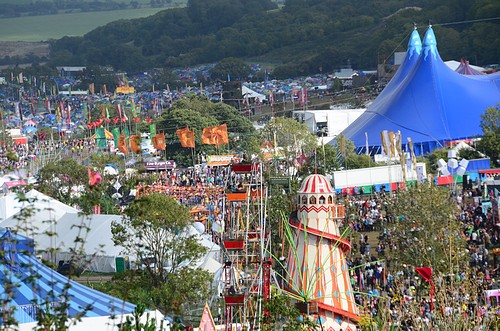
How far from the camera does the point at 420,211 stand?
101 ft

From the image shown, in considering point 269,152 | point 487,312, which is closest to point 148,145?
point 269,152

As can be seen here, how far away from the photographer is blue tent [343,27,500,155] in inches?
2234

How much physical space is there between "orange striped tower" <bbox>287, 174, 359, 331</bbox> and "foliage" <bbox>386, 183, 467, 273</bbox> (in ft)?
16.9

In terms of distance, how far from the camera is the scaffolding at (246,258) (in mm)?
19891

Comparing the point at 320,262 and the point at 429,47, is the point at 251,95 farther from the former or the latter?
the point at 320,262

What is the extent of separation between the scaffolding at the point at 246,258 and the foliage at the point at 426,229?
486 cm

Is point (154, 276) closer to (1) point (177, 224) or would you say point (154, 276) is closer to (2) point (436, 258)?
(1) point (177, 224)

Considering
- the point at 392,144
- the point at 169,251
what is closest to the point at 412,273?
the point at 169,251

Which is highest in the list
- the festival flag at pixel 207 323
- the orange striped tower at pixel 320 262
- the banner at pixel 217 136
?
the banner at pixel 217 136

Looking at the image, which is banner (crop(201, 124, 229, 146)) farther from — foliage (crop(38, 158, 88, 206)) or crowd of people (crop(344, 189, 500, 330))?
crowd of people (crop(344, 189, 500, 330))

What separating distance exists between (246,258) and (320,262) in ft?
3.40

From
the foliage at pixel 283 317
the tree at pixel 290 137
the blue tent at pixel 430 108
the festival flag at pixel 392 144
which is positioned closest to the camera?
the foliage at pixel 283 317

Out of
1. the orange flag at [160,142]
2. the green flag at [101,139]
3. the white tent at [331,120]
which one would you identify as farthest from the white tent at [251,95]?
the orange flag at [160,142]

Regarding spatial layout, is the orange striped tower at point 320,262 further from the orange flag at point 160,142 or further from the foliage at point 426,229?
the orange flag at point 160,142
